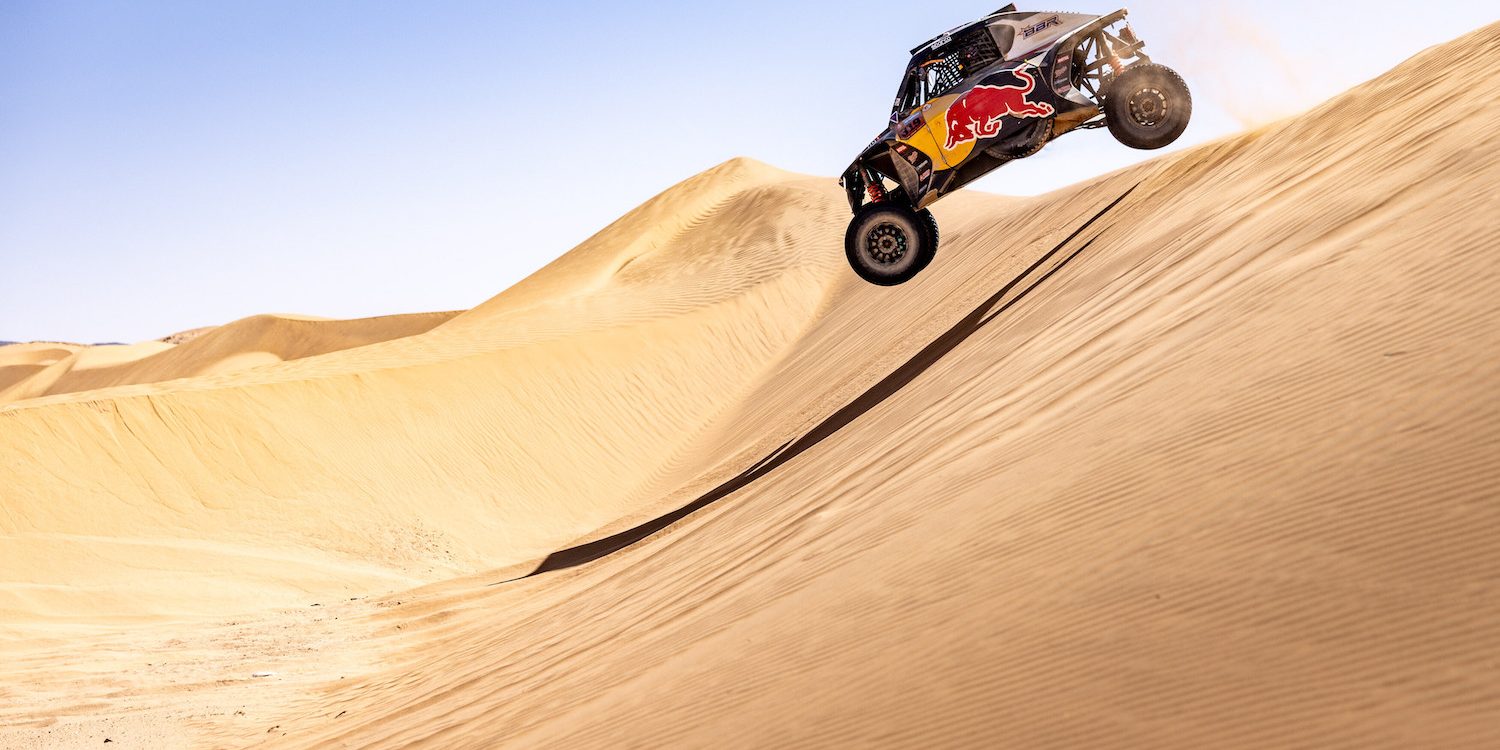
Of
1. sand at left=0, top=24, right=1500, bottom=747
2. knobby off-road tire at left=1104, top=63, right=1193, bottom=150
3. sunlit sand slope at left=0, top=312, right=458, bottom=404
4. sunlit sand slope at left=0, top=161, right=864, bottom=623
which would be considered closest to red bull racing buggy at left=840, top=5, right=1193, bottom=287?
knobby off-road tire at left=1104, top=63, right=1193, bottom=150

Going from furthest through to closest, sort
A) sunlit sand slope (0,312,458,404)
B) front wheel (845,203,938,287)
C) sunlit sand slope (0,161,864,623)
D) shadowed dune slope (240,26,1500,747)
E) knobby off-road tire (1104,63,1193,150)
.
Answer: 1. sunlit sand slope (0,312,458,404)
2. sunlit sand slope (0,161,864,623)
3. front wheel (845,203,938,287)
4. knobby off-road tire (1104,63,1193,150)
5. shadowed dune slope (240,26,1500,747)

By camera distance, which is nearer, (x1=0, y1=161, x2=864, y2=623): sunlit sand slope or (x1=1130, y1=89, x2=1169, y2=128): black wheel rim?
(x1=1130, y1=89, x2=1169, y2=128): black wheel rim

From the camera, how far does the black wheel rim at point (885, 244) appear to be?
10.5 m

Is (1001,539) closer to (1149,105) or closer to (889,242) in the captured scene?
(889,242)

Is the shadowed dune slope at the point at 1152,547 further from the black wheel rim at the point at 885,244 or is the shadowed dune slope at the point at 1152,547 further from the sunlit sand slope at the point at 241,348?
the sunlit sand slope at the point at 241,348

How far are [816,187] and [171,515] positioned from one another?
992 inches

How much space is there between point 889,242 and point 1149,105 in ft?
8.18

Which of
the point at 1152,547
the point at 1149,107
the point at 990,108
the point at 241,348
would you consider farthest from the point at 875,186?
the point at 241,348

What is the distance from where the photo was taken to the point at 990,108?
33.1 feet

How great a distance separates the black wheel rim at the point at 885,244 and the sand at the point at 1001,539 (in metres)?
1.11

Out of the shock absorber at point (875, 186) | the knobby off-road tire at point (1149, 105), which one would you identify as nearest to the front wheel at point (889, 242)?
the shock absorber at point (875, 186)

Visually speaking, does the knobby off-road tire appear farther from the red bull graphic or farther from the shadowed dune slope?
the shadowed dune slope

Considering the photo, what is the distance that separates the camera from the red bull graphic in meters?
10.0

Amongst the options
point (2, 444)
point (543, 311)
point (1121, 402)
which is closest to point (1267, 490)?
point (1121, 402)
